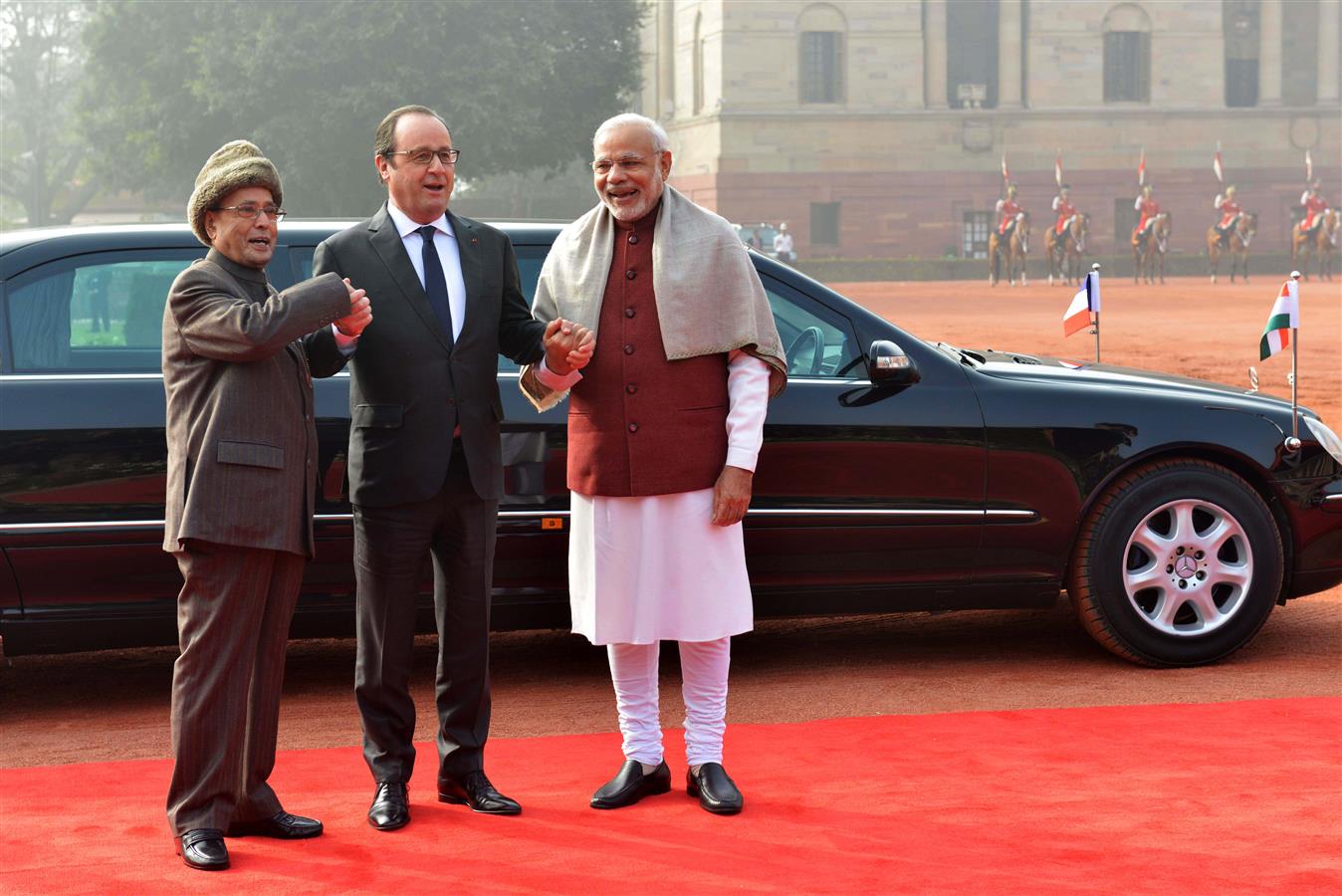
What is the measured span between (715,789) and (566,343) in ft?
4.34

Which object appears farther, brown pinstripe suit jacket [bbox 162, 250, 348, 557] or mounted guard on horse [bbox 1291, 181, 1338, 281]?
mounted guard on horse [bbox 1291, 181, 1338, 281]

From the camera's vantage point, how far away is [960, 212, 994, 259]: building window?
2240 inches

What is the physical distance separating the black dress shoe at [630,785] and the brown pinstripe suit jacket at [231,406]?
1151mm

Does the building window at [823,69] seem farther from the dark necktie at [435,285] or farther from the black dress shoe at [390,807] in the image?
the black dress shoe at [390,807]

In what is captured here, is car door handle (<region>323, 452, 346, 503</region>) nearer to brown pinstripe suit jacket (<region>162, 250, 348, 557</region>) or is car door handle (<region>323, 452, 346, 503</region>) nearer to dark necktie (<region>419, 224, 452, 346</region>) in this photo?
dark necktie (<region>419, 224, 452, 346</region>)

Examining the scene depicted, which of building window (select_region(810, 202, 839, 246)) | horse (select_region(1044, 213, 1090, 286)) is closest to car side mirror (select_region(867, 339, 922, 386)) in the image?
horse (select_region(1044, 213, 1090, 286))

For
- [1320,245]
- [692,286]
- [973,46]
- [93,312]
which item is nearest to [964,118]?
[973,46]

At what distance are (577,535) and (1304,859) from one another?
2.14 metres

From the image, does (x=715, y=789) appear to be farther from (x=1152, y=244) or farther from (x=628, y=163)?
(x=1152, y=244)

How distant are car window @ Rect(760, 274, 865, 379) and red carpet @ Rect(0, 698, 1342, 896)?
4.41 ft

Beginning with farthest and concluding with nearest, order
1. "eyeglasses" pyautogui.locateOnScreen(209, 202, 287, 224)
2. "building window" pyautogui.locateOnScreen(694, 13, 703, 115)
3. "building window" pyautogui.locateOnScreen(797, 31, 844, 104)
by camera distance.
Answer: "building window" pyautogui.locateOnScreen(694, 13, 703, 115)
"building window" pyautogui.locateOnScreen(797, 31, 844, 104)
"eyeglasses" pyautogui.locateOnScreen(209, 202, 287, 224)

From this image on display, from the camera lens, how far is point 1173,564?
644cm

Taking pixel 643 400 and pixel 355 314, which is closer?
pixel 355 314

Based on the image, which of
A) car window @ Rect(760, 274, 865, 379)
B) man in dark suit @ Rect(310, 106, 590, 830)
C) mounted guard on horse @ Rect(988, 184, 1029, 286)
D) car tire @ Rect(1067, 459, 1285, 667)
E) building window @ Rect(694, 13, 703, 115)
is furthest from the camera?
building window @ Rect(694, 13, 703, 115)
